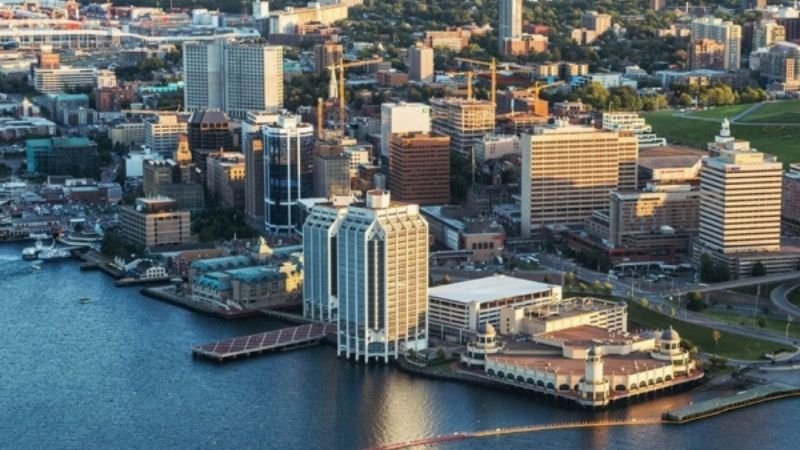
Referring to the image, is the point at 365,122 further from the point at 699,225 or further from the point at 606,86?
the point at 699,225

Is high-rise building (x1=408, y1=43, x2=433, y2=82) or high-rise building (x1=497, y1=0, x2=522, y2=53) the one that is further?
high-rise building (x1=497, y1=0, x2=522, y2=53)

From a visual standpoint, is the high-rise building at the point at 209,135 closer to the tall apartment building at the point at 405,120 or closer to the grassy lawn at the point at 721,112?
the tall apartment building at the point at 405,120

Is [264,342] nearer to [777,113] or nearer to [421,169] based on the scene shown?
[421,169]

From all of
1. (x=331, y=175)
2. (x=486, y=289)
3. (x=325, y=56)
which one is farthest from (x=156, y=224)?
(x=325, y=56)

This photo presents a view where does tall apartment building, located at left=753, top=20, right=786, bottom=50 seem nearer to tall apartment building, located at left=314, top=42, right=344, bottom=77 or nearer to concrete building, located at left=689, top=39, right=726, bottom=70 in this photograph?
concrete building, located at left=689, top=39, right=726, bottom=70

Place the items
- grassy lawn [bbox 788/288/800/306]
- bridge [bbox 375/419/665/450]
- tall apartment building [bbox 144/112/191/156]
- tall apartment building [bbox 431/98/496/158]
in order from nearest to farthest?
bridge [bbox 375/419/665/450] < grassy lawn [bbox 788/288/800/306] < tall apartment building [bbox 431/98/496/158] < tall apartment building [bbox 144/112/191/156]

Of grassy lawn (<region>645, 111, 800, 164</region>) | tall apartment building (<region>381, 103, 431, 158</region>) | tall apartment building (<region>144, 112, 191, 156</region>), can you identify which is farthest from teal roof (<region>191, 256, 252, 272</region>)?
grassy lawn (<region>645, 111, 800, 164</region>)

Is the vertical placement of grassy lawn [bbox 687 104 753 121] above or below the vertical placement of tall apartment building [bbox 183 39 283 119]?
below
